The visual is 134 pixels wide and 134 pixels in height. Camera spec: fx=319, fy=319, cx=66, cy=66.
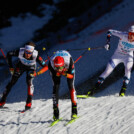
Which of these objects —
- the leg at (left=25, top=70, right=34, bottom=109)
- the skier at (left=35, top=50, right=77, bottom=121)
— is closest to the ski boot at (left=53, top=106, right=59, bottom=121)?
the skier at (left=35, top=50, right=77, bottom=121)

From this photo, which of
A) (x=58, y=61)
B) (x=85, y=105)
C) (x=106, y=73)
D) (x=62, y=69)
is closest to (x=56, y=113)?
(x=62, y=69)

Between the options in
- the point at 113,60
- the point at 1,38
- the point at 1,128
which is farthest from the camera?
the point at 1,38

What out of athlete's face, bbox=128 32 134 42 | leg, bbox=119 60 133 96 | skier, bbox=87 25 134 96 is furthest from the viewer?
leg, bbox=119 60 133 96

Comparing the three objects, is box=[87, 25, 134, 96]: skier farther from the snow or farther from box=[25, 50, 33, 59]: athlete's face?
box=[25, 50, 33, 59]: athlete's face

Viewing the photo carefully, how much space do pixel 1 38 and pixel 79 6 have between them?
4322 mm

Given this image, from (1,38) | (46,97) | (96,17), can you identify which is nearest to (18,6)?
(1,38)

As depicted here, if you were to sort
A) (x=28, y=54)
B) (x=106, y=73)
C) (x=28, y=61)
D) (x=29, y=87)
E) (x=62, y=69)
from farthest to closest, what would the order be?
(x=106, y=73), (x=29, y=87), (x=28, y=61), (x=28, y=54), (x=62, y=69)

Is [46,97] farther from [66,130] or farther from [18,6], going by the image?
[18,6]

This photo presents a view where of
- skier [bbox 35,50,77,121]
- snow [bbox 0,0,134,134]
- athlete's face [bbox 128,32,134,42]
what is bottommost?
snow [bbox 0,0,134,134]

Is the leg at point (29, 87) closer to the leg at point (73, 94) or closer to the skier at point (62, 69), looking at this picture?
the skier at point (62, 69)

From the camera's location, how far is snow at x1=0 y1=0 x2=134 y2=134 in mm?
7469

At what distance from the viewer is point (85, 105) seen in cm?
897

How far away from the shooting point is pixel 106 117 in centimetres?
777

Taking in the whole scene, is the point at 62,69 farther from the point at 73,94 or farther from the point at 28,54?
the point at 28,54
